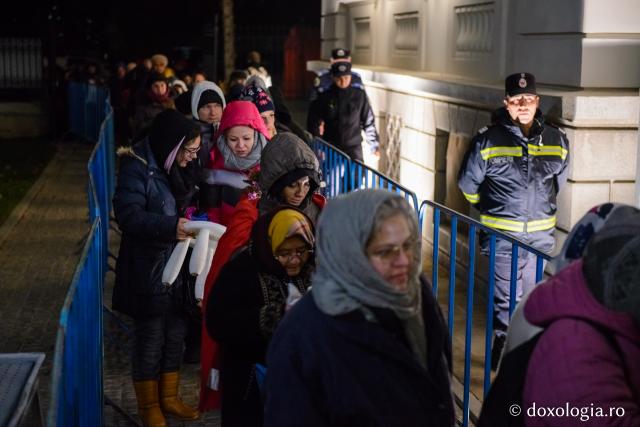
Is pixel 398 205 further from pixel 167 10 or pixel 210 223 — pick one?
pixel 167 10

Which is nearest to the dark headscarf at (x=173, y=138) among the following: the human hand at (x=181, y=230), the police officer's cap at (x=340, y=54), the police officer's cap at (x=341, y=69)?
the human hand at (x=181, y=230)

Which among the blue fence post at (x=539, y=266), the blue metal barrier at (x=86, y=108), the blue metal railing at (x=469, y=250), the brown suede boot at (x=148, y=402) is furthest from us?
the blue metal barrier at (x=86, y=108)

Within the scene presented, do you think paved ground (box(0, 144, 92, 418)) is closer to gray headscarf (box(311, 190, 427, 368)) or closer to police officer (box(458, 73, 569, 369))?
police officer (box(458, 73, 569, 369))

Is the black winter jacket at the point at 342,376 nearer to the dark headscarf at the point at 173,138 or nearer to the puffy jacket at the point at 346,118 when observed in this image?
the dark headscarf at the point at 173,138

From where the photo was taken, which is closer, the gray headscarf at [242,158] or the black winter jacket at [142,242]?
the black winter jacket at [142,242]

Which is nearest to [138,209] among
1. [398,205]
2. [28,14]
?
[398,205]

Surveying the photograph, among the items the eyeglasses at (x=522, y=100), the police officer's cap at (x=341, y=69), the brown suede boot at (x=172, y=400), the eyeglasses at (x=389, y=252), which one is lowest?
the brown suede boot at (x=172, y=400)

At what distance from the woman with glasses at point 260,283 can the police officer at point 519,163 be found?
10.4ft

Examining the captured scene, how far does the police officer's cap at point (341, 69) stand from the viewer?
37.7ft

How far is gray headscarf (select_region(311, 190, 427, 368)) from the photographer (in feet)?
9.62

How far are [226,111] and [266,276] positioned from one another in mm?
2802

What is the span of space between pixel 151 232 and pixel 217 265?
1.37 metres

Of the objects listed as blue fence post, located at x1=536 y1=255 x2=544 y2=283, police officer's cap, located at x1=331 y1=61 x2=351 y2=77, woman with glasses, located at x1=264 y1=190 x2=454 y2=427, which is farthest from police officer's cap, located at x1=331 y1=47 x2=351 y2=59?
woman with glasses, located at x1=264 y1=190 x2=454 y2=427

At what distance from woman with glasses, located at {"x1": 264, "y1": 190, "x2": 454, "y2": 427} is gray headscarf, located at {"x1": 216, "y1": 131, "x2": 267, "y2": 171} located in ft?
11.3
